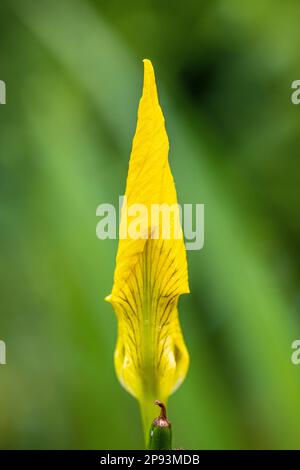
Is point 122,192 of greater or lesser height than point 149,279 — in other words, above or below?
above

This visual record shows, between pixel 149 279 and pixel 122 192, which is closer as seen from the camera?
pixel 149 279

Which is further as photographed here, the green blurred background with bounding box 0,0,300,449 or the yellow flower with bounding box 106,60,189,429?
the green blurred background with bounding box 0,0,300,449

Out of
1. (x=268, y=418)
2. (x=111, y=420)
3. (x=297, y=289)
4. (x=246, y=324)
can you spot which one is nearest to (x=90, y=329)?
(x=111, y=420)

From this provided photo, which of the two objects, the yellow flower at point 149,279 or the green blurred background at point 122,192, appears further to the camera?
the green blurred background at point 122,192
